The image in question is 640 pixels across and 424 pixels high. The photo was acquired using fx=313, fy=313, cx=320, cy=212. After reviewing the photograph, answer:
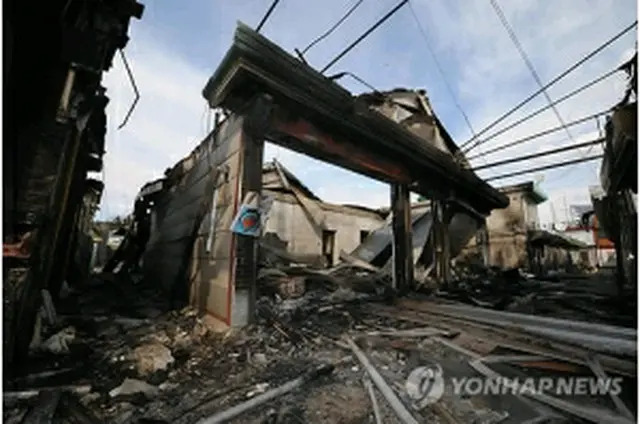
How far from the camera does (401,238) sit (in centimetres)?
834

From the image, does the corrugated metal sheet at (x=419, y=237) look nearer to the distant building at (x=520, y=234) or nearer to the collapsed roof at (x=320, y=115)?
the collapsed roof at (x=320, y=115)

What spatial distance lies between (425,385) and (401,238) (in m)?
5.63

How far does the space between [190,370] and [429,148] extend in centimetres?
724

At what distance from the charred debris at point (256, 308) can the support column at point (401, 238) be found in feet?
0.12

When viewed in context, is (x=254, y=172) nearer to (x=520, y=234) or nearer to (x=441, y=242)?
(x=441, y=242)

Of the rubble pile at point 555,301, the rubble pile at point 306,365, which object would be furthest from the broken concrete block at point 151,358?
the rubble pile at point 555,301

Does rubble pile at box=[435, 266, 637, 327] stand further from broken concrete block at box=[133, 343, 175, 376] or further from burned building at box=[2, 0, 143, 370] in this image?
burned building at box=[2, 0, 143, 370]

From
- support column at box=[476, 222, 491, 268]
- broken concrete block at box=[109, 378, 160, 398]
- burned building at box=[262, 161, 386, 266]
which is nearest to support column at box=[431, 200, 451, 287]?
support column at box=[476, 222, 491, 268]

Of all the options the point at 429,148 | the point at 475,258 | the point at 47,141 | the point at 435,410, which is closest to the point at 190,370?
the point at 435,410

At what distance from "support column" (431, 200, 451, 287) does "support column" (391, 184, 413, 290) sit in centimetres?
169

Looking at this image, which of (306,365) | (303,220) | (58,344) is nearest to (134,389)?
(306,365)

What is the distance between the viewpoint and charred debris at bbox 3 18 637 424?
262 centimetres

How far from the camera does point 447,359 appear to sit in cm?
351

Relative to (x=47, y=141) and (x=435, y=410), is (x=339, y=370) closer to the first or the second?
(x=435, y=410)
